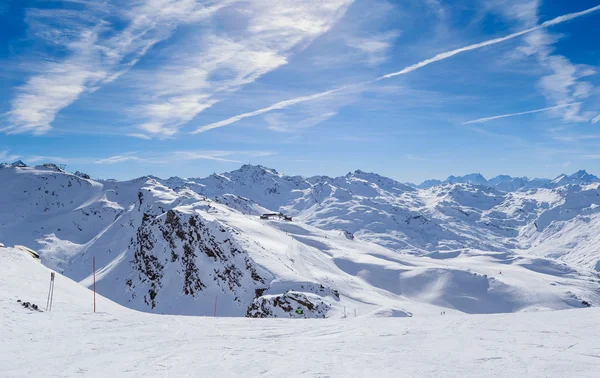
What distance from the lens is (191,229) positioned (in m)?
82.9

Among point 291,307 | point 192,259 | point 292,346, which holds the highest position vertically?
point 192,259

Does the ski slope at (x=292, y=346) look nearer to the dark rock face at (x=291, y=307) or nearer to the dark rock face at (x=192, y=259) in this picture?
the dark rock face at (x=291, y=307)

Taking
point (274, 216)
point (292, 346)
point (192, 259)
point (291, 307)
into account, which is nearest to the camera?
point (292, 346)

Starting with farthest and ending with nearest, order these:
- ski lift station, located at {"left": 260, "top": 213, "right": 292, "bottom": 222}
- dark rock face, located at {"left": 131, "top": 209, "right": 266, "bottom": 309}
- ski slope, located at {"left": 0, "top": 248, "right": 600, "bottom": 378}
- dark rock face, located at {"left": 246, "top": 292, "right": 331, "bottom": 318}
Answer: ski lift station, located at {"left": 260, "top": 213, "right": 292, "bottom": 222} → dark rock face, located at {"left": 131, "top": 209, "right": 266, "bottom": 309} → dark rock face, located at {"left": 246, "top": 292, "right": 331, "bottom": 318} → ski slope, located at {"left": 0, "top": 248, "right": 600, "bottom": 378}

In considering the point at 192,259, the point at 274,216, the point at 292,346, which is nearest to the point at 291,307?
the point at 292,346

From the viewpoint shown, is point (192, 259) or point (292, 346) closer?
point (292, 346)

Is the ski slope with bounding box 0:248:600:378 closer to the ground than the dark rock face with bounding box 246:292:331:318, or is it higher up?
higher up

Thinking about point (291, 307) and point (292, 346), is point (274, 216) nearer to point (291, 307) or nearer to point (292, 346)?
point (291, 307)

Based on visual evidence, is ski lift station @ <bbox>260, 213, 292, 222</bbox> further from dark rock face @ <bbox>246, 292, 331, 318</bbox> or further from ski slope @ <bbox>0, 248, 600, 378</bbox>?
ski slope @ <bbox>0, 248, 600, 378</bbox>

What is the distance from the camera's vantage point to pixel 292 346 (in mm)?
13867

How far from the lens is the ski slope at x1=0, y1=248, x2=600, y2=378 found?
35.3 feet

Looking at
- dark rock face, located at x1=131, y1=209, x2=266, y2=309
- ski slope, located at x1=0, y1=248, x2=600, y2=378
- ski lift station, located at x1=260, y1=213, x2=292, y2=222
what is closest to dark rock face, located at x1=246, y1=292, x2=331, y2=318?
dark rock face, located at x1=131, y1=209, x2=266, y2=309

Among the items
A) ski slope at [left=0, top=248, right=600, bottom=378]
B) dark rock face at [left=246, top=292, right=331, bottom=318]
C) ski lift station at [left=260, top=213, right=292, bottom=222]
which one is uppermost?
ski lift station at [left=260, top=213, right=292, bottom=222]

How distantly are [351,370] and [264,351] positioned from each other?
140 inches
